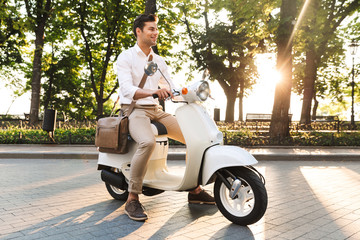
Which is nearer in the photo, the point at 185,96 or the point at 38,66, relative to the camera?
the point at 185,96

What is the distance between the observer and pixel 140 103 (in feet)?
14.1

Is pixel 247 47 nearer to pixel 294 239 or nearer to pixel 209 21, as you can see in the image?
pixel 209 21

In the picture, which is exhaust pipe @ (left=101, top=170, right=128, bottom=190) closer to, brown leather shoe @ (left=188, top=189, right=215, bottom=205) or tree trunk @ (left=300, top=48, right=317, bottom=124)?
brown leather shoe @ (left=188, top=189, right=215, bottom=205)

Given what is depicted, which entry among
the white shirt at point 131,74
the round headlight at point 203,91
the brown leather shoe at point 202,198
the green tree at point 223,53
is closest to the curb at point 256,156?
the brown leather shoe at point 202,198

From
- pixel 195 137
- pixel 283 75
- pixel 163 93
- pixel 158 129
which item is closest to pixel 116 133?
pixel 158 129

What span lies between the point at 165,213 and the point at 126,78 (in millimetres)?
1591

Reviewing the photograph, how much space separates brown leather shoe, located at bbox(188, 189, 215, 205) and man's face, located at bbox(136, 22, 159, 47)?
6.35 ft

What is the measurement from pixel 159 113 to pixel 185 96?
589mm

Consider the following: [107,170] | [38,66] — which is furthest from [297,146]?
[38,66]

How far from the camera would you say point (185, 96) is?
3992mm

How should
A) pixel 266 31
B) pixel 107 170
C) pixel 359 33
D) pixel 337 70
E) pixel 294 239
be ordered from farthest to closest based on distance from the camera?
pixel 337 70 < pixel 359 33 < pixel 266 31 < pixel 107 170 < pixel 294 239

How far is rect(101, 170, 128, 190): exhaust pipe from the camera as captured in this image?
14.9 feet

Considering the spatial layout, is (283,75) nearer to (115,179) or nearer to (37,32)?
(115,179)

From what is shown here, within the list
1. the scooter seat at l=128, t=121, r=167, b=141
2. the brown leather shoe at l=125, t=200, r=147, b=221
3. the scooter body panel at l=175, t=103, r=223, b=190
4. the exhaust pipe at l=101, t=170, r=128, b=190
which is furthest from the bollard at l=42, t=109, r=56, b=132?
the scooter body panel at l=175, t=103, r=223, b=190
